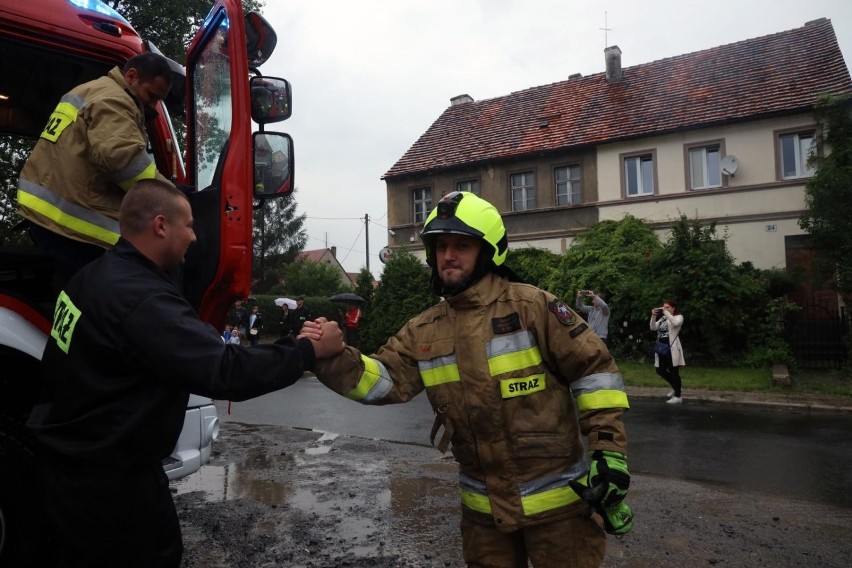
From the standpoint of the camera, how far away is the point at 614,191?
1973 centimetres

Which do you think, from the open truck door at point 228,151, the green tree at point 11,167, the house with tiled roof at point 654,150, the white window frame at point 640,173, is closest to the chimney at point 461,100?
the house with tiled roof at point 654,150

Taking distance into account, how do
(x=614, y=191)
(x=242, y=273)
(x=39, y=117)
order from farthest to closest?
1. (x=614, y=191)
2. (x=39, y=117)
3. (x=242, y=273)

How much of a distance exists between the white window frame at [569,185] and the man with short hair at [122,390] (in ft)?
63.3

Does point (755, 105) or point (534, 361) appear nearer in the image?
point (534, 361)

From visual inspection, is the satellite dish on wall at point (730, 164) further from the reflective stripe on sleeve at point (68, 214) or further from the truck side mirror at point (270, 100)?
the reflective stripe on sleeve at point (68, 214)

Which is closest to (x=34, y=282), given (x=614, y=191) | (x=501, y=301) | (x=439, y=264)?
(x=439, y=264)

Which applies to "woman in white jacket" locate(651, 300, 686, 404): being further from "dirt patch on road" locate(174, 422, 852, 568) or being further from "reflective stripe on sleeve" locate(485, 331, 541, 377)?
"reflective stripe on sleeve" locate(485, 331, 541, 377)

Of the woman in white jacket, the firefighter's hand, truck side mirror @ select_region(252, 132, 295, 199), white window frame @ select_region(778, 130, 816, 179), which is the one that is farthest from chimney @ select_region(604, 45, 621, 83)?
the firefighter's hand

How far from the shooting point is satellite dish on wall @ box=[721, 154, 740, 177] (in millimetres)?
17703

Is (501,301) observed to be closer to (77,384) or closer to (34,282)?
(77,384)

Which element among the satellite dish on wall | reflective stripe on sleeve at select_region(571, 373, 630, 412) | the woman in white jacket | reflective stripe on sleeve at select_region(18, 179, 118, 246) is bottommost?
the woman in white jacket

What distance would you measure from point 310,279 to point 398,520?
3826cm

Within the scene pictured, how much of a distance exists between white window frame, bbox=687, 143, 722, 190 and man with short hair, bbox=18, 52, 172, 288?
1786 centimetres

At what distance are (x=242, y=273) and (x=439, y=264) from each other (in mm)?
1234
